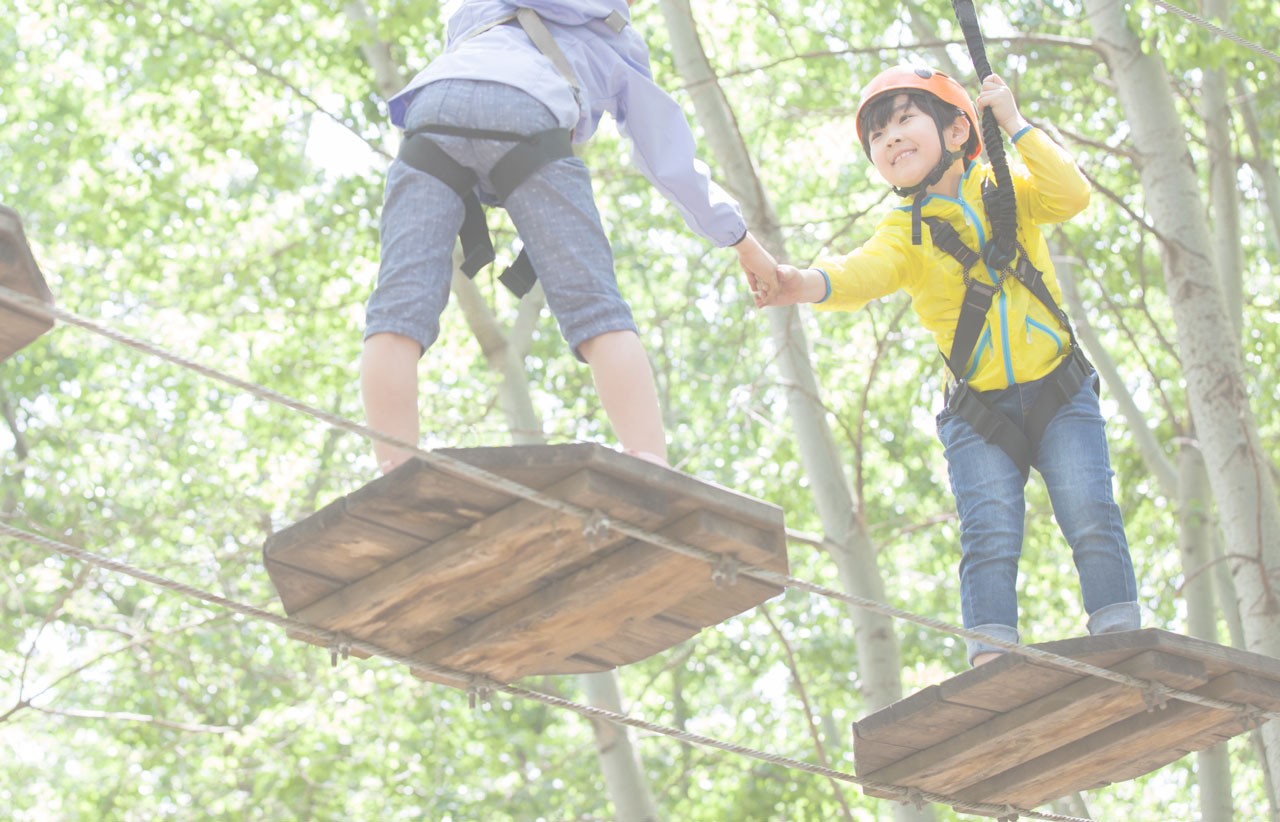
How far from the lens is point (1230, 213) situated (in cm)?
808

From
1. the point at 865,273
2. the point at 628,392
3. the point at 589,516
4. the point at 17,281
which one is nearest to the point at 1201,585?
the point at 865,273

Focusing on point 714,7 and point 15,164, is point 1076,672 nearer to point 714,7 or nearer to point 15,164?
point 714,7

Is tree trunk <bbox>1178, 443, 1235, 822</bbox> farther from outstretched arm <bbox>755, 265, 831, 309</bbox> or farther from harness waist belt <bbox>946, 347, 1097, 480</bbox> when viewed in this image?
outstretched arm <bbox>755, 265, 831, 309</bbox>

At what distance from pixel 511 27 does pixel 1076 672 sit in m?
1.93

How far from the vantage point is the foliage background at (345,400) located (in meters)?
10.6

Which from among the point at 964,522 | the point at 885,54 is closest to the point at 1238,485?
the point at 964,522

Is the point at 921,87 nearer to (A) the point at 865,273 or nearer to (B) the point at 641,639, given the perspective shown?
(A) the point at 865,273

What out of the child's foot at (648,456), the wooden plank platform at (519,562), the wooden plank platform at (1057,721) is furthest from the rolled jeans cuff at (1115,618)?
the child's foot at (648,456)

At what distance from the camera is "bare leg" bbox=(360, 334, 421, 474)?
3.37 metres

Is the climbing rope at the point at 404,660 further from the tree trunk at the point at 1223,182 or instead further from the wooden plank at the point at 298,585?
the tree trunk at the point at 1223,182

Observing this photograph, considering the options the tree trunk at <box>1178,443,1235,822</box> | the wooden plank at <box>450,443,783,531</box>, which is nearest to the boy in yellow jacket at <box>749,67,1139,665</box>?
the wooden plank at <box>450,443,783,531</box>

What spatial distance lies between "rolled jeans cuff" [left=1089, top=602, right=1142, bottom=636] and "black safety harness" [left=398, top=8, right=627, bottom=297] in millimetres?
1583

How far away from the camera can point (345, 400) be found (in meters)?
13.4

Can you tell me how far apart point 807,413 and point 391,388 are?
4413 millimetres
